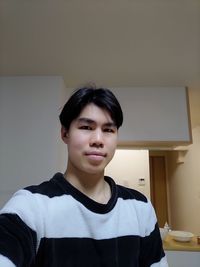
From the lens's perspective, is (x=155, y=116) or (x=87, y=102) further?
(x=155, y=116)

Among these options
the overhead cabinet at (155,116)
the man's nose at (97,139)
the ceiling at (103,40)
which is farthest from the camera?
the overhead cabinet at (155,116)

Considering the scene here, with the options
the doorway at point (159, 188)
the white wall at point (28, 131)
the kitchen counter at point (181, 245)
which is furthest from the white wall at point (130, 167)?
the white wall at point (28, 131)

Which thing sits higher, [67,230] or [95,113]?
[95,113]

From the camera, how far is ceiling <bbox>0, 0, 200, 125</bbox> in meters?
1.13

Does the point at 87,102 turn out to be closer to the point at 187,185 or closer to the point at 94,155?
the point at 94,155

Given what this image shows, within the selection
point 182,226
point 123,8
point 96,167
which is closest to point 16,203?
point 96,167

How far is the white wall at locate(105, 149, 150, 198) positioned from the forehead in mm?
1988

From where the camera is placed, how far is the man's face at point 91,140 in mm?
533

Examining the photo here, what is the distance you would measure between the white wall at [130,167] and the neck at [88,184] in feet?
6.41

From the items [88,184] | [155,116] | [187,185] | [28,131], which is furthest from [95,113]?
[187,185]

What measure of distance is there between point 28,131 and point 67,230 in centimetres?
139

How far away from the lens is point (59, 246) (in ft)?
1.56

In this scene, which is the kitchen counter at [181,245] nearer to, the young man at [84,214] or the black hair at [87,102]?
the young man at [84,214]

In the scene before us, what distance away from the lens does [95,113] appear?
1.82 feet
